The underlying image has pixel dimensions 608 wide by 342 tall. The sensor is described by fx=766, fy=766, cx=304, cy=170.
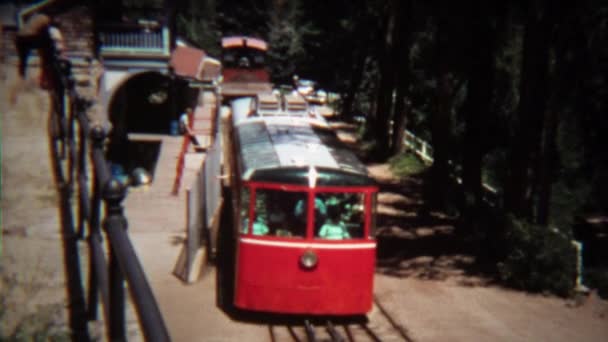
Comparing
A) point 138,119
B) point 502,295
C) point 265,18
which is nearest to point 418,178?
point 502,295

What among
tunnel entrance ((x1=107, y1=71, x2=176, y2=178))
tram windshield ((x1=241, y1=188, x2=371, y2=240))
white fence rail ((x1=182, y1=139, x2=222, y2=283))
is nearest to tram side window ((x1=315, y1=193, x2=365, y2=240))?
tram windshield ((x1=241, y1=188, x2=371, y2=240))

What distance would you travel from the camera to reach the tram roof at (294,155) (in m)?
11.5

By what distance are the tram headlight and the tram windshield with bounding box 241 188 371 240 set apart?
259 millimetres

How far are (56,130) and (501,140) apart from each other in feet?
102

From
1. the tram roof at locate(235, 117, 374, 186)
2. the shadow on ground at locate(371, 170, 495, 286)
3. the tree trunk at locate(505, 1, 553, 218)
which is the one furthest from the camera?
the tree trunk at locate(505, 1, 553, 218)

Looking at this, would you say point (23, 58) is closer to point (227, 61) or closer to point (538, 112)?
point (538, 112)

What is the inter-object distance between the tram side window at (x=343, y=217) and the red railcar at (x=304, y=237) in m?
0.02

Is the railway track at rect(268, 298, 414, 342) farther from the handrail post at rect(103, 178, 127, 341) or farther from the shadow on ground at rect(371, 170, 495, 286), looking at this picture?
the handrail post at rect(103, 178, 127, 341)

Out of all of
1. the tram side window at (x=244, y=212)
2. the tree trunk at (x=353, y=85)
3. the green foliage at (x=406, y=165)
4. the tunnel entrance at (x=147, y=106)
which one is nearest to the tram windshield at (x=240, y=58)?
the tree trunk at (x=353, y=85)

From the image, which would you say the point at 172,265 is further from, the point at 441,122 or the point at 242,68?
the point at 242,68

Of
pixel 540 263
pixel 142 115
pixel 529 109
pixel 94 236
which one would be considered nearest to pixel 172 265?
pixel 540 263

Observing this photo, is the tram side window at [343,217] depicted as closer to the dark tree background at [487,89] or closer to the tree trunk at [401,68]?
the dark tree background at [487,89]

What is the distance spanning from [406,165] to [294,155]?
58.4 ft

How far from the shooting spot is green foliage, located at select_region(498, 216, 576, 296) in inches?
577
